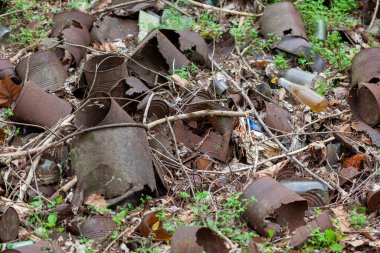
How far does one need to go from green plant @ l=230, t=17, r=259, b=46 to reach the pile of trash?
152mm

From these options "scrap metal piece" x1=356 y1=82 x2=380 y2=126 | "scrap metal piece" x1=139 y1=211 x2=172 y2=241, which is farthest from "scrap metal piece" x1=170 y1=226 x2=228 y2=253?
"scrap metal piece" x1=356 y1=82 x2=380 y2=126

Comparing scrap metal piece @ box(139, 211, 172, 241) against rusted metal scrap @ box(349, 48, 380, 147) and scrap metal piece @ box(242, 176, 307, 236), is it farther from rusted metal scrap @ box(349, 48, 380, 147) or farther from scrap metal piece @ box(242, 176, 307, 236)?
rusted metal scrap @ box(349, 48, 380, 147)

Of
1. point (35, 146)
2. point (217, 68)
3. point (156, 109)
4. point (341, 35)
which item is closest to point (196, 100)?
point (156, 109)

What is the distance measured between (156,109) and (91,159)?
902 mm

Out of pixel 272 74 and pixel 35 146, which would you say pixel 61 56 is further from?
pixel 272 74

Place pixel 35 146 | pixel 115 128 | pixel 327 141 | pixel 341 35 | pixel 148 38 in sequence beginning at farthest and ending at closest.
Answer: pixel 341 35 < pixel 148 38 < pixel 327 141 < pixel 35 146 < pixel 115 128

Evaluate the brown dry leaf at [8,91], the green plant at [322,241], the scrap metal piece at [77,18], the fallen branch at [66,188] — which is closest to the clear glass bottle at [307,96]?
the green plant at [322,241]

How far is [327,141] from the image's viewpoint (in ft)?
16.4

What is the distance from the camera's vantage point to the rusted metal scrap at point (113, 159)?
13.5 ft

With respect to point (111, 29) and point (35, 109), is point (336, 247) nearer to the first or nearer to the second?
point (35, 109)

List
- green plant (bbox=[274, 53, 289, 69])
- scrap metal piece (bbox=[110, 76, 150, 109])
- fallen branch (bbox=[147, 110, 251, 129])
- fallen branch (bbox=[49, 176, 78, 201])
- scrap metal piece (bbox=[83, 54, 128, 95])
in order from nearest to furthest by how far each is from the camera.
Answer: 1. fallen branch (bbox=[49, 176, 78, 201])
2. fallen branch (bbox=[147, 110, 251, 129])
3. scrap metal piece (bbox=[110, 76, 150, 109])
4. scrap metal piece (bbox=[83, 54, 128, 95])
5. green plant (bbox=[274, 53, 289, 69])

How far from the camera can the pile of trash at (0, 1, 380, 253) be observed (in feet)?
13.2

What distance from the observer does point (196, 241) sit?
3523 mm

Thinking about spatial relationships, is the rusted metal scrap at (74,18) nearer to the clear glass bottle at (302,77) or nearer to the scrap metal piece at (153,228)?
the clear glass bottle at (302,77)
